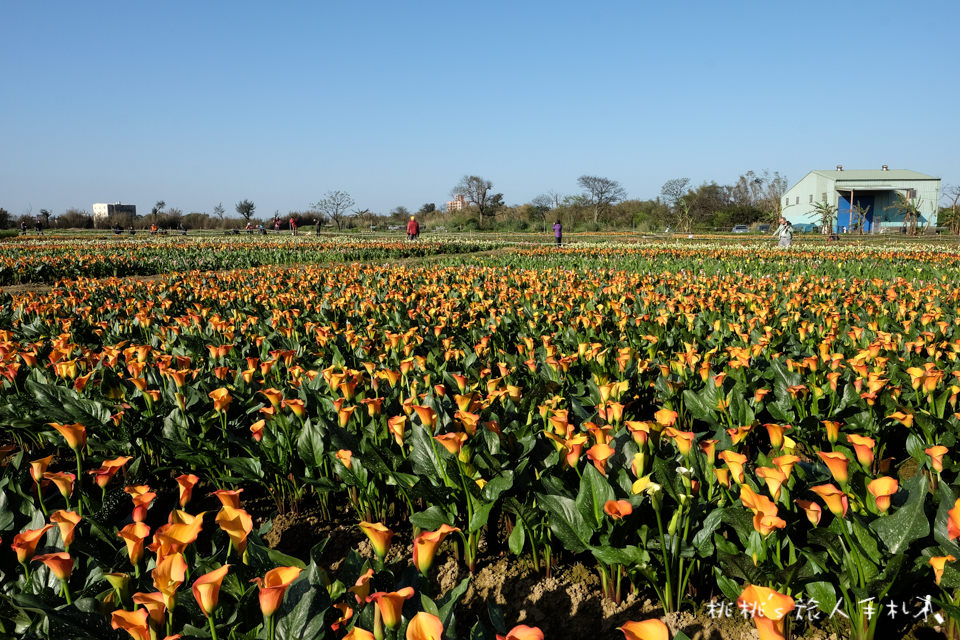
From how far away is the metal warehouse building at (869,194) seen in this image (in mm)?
52781

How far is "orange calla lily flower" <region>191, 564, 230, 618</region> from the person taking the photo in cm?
146

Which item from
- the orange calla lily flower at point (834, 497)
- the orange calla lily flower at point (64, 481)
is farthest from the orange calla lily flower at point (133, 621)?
the orange calla lily flower at point (834, 497)

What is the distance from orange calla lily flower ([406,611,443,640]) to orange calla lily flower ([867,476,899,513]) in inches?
59.3

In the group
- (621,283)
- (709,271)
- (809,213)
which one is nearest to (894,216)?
(809,213)

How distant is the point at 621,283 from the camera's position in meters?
9.25

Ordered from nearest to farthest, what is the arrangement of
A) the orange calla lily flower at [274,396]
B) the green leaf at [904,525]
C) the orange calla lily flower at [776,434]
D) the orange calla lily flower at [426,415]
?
the green leaf at [904,525]
the orange calla lily flower at [776,434]
the orange calla lily flower at [426,415]
the orange calla lily flower at [274,396]

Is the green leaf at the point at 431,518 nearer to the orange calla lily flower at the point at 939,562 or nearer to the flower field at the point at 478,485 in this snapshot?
the flower field at the point at 478,485

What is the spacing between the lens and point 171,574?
1637 millimetres

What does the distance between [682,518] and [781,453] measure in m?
0.78

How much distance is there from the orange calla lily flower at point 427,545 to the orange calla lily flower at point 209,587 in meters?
0.50

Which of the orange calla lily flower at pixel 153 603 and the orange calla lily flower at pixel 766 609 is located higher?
the orange calla lily flower at pixel 766 609

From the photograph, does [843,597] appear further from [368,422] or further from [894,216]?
[894,216]

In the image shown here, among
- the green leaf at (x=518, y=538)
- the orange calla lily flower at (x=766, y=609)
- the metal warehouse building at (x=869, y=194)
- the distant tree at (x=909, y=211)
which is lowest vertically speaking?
the green leaf at (x=518, y=538)

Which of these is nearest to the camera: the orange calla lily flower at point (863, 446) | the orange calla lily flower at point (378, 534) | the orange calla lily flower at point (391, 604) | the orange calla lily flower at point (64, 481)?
the orange calla lily flower at point (391, 604)
